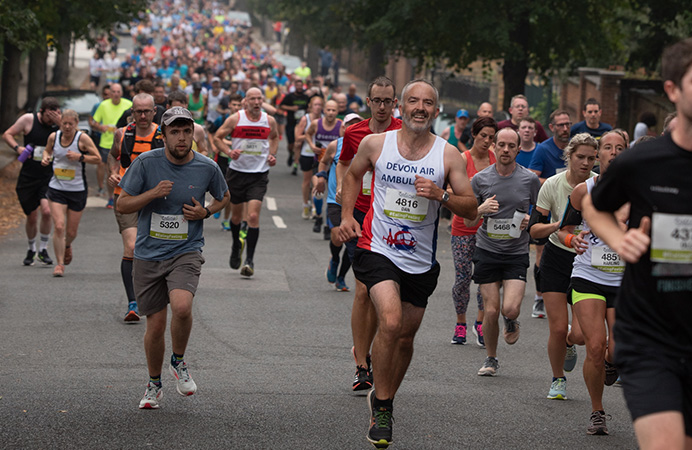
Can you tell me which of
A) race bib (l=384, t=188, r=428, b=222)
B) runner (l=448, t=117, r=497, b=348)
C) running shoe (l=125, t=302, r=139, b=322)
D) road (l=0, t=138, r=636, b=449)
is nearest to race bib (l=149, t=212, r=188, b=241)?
road (l=0, t=138, r=636, b=449)

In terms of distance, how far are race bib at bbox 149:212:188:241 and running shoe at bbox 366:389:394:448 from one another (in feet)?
5.94

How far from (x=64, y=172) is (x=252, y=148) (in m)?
2.22

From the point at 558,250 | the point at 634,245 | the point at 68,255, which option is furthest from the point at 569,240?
the point at 68,255

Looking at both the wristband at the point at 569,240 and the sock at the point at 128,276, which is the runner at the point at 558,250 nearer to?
the wristband at the point at 569,240

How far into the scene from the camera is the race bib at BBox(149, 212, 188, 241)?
7145mm

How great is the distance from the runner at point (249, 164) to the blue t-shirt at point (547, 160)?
10.1ft

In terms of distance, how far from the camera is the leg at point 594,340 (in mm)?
6824

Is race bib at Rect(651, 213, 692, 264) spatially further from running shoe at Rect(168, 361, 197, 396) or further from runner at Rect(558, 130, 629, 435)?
running shoe at Rect(168, 361, 197, 396)

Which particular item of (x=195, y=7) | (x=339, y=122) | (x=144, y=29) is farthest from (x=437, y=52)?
(x=195, y=7)

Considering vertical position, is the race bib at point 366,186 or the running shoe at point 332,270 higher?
the race bib at point 366,186

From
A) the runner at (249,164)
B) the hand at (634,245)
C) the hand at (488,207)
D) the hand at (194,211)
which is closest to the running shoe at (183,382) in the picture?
the hand at (194,211)

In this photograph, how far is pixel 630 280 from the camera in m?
4.30

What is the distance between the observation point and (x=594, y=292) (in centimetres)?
693

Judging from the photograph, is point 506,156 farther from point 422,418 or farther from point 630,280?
point 630,280
